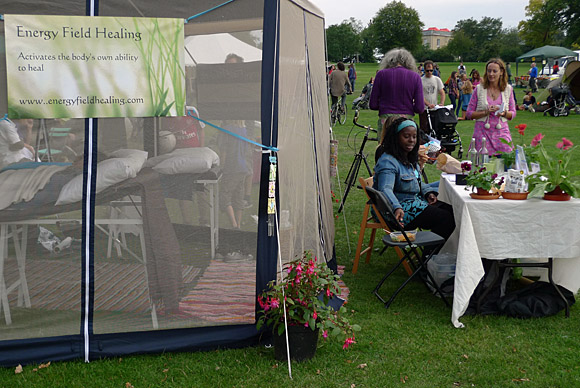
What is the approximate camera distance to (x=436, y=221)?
4.53m

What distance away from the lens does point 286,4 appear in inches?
145

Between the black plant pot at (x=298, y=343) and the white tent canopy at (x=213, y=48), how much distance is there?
1.63 meters

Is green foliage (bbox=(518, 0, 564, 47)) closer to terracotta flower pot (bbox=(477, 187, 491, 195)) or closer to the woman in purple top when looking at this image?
the woman in purple top

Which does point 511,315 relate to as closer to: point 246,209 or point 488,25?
point 246,209

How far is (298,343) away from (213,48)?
1.79 meters

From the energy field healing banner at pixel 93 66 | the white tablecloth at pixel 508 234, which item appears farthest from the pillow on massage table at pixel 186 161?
the white tablecloth at pixel 508 234

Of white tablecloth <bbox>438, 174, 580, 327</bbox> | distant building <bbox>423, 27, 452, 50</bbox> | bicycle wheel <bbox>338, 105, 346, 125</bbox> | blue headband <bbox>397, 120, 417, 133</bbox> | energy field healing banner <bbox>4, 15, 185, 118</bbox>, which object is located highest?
distant building <bbox>423, 27, 452, 50</bbox>

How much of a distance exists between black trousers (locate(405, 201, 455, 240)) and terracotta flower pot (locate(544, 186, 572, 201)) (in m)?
0.77

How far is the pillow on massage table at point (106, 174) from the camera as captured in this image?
131 inches

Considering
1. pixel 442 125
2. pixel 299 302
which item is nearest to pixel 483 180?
pixel 299 302

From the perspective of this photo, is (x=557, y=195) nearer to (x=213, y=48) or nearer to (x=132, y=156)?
(x=213, y=48)

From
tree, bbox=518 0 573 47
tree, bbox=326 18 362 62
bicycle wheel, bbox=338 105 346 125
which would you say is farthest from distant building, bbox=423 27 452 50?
bicycle wheel, bbox=338 105 346 125

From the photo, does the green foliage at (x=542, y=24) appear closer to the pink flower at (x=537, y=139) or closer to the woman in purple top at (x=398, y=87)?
the woman in purple top at (x=398, y=87)

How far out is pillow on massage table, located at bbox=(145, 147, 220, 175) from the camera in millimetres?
3348
